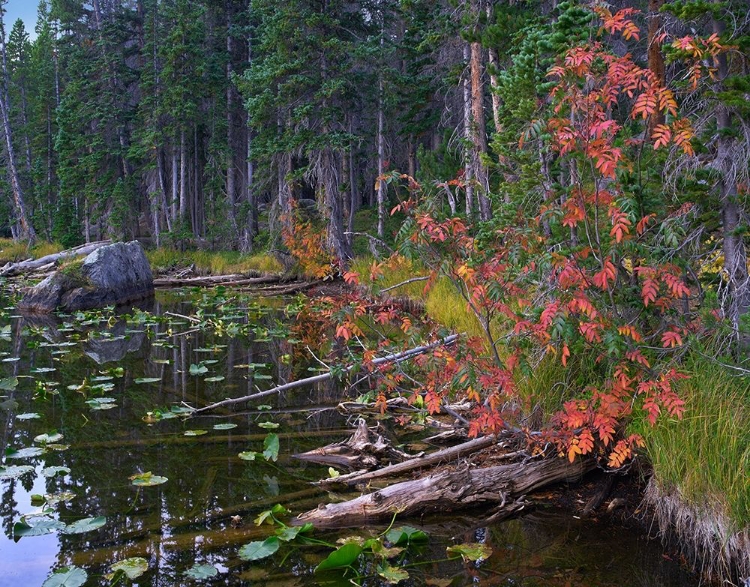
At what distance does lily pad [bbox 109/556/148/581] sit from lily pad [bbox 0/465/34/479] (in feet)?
6.63

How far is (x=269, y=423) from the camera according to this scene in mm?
6914

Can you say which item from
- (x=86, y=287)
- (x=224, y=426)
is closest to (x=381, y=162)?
(x=86, y=287)

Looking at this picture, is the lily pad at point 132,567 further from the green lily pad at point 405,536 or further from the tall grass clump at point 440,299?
the tall grass clump at point 440,299

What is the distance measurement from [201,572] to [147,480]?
170 cm

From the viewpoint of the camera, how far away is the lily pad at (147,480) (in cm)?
523

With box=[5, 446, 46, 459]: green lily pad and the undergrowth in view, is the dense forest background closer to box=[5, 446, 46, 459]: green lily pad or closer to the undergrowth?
the undergrowth

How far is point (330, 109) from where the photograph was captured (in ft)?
61.1

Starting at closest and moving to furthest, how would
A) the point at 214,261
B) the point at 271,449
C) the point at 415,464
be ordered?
the point at 415,464 → the point at 271,449 → the point at 214,261

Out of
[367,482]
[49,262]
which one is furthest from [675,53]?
[49,262]

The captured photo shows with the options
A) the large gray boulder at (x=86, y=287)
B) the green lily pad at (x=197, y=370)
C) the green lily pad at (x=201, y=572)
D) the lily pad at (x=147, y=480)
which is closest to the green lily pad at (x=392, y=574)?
the green lily pad at (x=201, y=572)

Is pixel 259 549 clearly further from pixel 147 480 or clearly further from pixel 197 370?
pixel 197 370

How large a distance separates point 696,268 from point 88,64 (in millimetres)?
31309

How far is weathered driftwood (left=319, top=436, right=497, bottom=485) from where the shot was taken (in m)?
5.36

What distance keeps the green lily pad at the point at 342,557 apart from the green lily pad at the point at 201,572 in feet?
2.10
